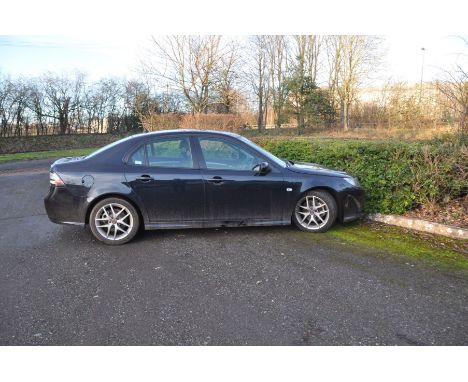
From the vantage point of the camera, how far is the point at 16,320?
2.57 metres

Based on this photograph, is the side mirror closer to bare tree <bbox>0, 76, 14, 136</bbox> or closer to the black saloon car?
the black saloon car

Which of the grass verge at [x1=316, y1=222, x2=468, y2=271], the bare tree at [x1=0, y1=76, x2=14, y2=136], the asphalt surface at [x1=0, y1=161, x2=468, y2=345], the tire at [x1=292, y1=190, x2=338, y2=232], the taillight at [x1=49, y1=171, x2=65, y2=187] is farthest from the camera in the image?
the bare tree at [x1=0, y1=76, x2=14, y2=136]

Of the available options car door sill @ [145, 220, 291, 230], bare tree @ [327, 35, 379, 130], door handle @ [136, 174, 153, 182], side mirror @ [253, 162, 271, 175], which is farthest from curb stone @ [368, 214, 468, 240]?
bare tree @ [327, 35, 379, 130]

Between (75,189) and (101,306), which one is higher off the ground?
(75,189)

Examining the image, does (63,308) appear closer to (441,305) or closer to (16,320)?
(16,320)

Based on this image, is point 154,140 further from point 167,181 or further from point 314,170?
point 314,170

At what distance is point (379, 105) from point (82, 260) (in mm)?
23125

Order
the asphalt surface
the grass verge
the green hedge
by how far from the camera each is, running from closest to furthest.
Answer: the asphalt surface < the grass verge < the green hedge

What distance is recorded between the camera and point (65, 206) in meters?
4.12

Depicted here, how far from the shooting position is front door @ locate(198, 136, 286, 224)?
4238 mm

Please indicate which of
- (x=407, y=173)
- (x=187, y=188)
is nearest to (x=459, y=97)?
(x=407, y=173)

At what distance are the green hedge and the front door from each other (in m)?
1.73

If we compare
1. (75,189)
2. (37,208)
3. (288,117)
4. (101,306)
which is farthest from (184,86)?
(101,306)

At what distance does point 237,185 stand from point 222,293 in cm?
166
